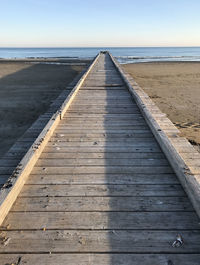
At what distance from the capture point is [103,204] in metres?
2.29

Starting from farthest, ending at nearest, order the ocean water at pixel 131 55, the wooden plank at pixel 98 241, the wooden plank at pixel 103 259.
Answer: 1. the ocean water at pixel 131 55
2. the wooden plank at pixel 98 241
3. the wooden plank at pixel 103 259

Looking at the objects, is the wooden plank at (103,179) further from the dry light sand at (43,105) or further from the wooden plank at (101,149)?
the dry light sand at (43,105)

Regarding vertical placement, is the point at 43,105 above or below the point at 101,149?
below

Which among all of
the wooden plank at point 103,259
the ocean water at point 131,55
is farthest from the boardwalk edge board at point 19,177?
the ocean water at point 131,55

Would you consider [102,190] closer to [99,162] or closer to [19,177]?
[99,162]

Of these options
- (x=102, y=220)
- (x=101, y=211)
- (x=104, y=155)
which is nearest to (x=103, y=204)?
(x=101, y=211)

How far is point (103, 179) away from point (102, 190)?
0.73ft

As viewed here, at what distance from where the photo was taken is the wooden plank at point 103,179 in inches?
105

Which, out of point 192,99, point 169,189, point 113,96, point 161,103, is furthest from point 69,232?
point 192,99

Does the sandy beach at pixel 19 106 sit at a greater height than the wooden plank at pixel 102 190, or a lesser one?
lesser

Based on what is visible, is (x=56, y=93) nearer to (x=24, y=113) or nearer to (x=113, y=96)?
(x=24, y=113)

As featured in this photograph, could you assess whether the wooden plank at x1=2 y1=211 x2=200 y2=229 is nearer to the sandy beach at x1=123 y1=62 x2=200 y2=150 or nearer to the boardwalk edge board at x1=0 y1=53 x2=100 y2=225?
the boardwalk edge board at x1=0 y1=53 x2=100 y2=225

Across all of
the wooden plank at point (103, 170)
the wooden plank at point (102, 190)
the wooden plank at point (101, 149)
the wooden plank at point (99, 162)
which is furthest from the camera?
the wooden plank at point (101, 149)

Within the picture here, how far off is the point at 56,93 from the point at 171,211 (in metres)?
10.8
